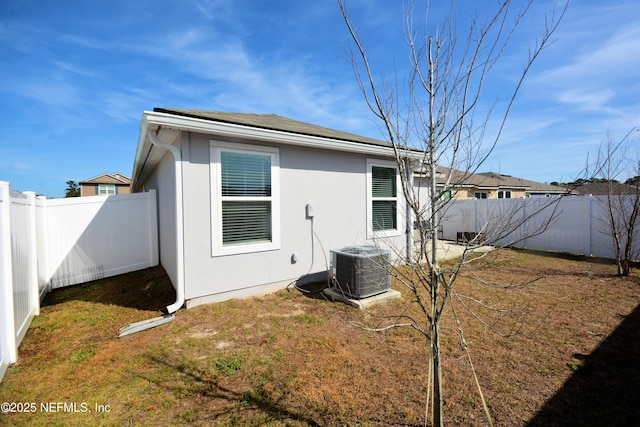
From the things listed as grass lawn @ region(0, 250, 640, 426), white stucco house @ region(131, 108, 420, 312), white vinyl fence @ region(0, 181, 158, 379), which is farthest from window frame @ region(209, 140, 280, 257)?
white vinyl fence @ region(0, 181, 158, 379)

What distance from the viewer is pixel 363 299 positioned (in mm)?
4594

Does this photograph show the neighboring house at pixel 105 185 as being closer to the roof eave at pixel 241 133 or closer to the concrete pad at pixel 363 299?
the roof eave at pixel 241 133

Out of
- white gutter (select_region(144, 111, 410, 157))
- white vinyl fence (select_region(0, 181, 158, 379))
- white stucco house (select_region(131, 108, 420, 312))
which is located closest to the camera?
white gutter (select_region(144, 111, 410, 157))

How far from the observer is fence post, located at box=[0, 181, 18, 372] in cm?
282

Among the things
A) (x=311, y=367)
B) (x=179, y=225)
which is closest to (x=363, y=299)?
(x=311, y=367)

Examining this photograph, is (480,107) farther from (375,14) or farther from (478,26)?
(375,14)

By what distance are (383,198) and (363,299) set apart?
3246 millimetres

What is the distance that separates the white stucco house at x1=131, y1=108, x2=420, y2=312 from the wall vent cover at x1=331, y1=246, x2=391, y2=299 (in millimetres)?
478

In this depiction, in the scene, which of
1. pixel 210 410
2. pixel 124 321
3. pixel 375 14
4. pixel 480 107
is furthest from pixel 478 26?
pixel 124 321

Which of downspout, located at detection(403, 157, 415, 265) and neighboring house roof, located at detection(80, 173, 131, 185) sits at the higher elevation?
neighboring house roof, located at detection(80, 173, 131, 185)

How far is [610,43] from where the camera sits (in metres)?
3.73

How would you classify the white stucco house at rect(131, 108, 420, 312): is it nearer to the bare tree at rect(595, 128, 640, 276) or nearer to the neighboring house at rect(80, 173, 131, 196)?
the bare tree at rect(595, 128, 640, 276)

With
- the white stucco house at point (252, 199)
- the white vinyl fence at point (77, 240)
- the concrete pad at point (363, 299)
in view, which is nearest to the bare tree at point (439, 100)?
the white stucco house at point (252, 199)

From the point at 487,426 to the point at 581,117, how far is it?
7.79m
